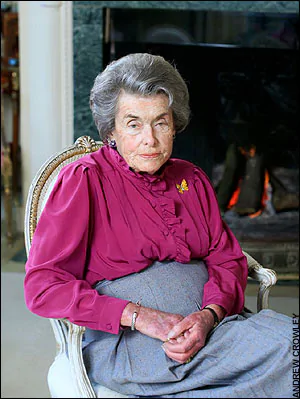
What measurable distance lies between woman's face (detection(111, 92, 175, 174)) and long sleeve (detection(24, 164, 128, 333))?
0.12m

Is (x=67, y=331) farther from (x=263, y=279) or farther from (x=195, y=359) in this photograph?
(x=263, y=279)

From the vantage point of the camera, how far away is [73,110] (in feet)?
10.9

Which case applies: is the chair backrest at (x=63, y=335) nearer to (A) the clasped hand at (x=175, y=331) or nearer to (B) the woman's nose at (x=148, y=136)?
(A) the clasped hand at (x=175, y=331)

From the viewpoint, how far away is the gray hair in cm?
146

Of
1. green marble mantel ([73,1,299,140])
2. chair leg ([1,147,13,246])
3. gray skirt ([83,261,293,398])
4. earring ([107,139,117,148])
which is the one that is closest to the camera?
gray skirt ([83,261,293,398])

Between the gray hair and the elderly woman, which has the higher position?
the gray hair

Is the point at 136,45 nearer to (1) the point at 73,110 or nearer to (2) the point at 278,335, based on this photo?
(1) the point at 73,110

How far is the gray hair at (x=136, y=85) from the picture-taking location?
1.46m

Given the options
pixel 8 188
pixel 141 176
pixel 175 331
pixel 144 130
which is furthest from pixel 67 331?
pixel 8 188

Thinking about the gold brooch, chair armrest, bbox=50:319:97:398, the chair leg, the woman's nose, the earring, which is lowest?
the chair leg

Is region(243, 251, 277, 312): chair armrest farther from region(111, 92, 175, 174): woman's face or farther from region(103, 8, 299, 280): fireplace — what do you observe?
region(103, 8, 299, 280): fireplace

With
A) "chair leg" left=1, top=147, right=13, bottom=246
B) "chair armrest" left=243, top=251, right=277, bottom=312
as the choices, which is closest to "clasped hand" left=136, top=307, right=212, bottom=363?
"chair armrest" left=243, top=251, right=277, bottom=312

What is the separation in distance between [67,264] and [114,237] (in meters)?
0.13

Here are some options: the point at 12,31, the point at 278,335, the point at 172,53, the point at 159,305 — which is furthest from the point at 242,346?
the point at 12,31
